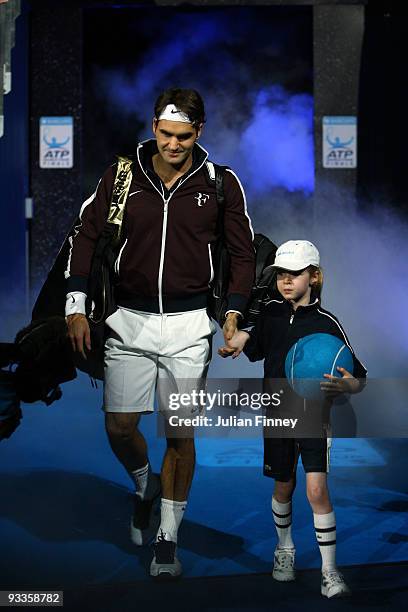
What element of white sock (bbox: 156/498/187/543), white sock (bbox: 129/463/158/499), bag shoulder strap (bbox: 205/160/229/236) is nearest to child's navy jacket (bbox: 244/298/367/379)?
bag shoulder strap (bbox: 205/160/229/236)

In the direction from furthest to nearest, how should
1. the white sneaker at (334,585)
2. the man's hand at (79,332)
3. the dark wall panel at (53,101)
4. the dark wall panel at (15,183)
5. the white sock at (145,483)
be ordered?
the dark wall panel at (53,101) < the dark wall panel at (15,183) < the white sock at (145,483) < the man's hand at (79,332) < the white sneaker at (334,585)

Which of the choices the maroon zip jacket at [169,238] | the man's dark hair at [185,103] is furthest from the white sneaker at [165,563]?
the man's dark hair at [185,103]

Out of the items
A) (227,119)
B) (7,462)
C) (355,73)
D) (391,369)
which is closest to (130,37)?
(227,119)

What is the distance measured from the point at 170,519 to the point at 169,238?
1012 millimetres

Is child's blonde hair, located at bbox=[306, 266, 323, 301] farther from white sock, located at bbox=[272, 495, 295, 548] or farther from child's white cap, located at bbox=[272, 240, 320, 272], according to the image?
white sock, located at bbox=[272, 495, 295, 548]

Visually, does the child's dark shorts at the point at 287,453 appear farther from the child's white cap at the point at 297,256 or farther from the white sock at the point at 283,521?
the child's white cap at the point at 297,256

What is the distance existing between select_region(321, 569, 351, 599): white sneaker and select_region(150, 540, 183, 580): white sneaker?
0.53 metres

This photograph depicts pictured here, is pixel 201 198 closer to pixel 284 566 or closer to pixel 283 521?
pixel 283 521

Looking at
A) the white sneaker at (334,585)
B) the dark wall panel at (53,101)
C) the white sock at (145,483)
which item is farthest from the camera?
the dark wall panel at (53,101)

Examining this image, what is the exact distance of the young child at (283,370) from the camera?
364cm

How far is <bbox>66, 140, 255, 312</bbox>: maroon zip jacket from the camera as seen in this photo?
12.5 ft

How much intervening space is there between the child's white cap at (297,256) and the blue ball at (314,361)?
0.25 metres

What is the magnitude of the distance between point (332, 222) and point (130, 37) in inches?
87.6

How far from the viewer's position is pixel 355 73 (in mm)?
8664
